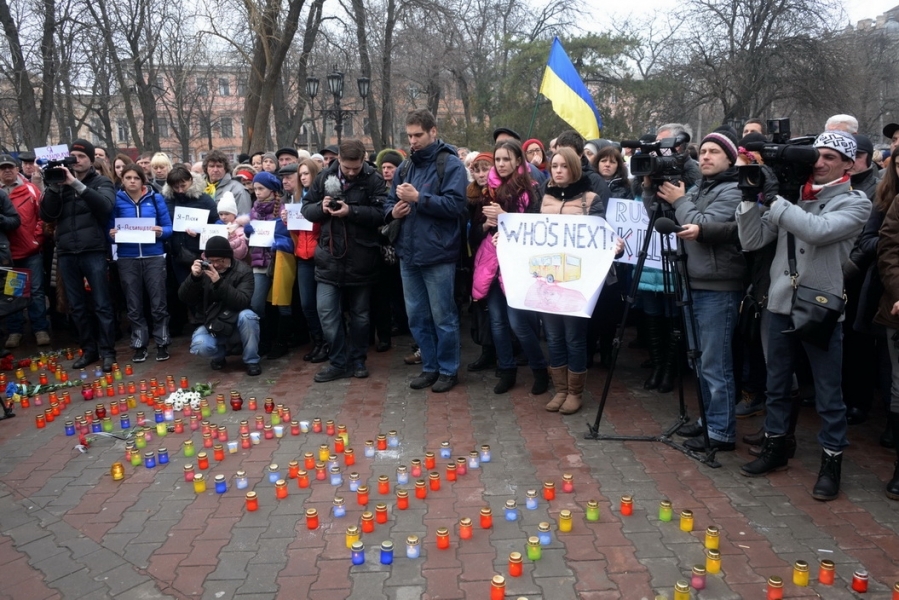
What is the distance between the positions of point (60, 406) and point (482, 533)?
14.9 feet

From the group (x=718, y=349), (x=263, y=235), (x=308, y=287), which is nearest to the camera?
(x=718, y=349)

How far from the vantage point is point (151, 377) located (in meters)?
7.14

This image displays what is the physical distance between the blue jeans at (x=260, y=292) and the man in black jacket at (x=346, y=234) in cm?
99

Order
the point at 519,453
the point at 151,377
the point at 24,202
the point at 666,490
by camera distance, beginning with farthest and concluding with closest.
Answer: the point at 24,202 < the point at 151,377 < the point at 519,453 < the point at 666,490

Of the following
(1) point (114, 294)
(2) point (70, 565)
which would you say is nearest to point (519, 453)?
(2) point (70, 565)

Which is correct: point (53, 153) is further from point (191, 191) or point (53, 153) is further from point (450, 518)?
point (450, 518)

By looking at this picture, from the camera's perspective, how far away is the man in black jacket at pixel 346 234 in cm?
638

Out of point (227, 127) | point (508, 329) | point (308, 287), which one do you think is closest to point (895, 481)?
Result: point (508, 329)

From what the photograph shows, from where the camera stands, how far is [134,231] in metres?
7.45

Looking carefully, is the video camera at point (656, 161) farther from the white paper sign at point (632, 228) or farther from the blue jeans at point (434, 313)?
the blue jeans at point (434, 313)

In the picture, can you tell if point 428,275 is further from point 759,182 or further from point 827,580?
point 827,580

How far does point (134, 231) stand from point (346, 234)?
2638 millimetres

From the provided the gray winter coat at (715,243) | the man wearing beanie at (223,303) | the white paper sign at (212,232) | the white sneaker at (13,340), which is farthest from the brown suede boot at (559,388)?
the white sneaker at (13,340)

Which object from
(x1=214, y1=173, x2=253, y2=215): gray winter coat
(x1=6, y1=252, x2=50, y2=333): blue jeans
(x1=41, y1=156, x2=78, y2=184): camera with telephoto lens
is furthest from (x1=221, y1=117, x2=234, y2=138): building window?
(x1=41, y1=156, x2=78, y2=184): camera with telephoto lens
